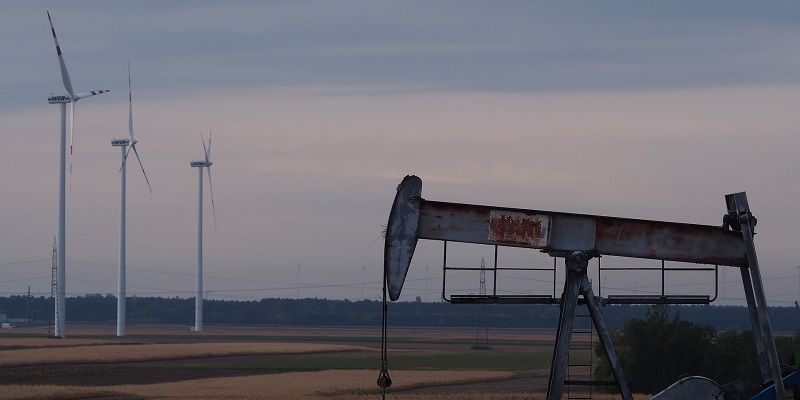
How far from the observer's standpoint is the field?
142 feet

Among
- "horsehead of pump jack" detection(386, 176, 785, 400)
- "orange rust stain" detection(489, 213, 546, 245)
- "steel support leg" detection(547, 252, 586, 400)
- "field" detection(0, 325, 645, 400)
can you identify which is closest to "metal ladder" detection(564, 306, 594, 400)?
"steel support leg" detection(547, 252, 586, 400)

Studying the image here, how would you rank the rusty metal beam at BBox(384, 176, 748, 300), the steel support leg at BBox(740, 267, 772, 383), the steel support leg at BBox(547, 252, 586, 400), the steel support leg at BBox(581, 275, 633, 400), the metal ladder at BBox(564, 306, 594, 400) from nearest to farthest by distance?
the rusty metal beam at BBox(384, 176, 748, 300) → the steel support leg at BBox(547, 252, 586, 400) → the steel support leg at BBox(581, 275, 633, 400) → the steel support leg at BBox(740, 267, 772, 383) → the metal ladder at BBox(564, 306, 594, 400)

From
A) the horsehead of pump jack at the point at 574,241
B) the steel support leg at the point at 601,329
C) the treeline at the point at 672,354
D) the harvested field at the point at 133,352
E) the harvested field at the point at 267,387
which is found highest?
the horsehead of pump jack at the point at 574,241

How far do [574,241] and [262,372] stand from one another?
2015 inches

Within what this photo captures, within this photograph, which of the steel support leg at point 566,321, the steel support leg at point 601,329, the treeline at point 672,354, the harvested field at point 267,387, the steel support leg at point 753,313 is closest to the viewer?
the steel support leg at point 566,321

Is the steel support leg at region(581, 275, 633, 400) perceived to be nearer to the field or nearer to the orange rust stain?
the orange rust stain

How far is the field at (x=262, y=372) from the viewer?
43.3 m

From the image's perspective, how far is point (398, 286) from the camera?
14969 mm

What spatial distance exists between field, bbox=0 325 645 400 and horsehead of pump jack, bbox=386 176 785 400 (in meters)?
17.9

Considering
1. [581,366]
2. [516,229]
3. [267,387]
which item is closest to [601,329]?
[516,229]

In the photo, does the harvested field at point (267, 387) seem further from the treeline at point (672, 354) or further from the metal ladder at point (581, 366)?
the treeline at point (672, 354)

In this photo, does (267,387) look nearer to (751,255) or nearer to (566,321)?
(566,321)

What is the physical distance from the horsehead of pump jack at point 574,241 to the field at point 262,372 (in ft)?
58.6

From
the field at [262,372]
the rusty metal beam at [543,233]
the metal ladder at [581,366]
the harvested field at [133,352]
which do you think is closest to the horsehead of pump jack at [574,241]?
the rusty metal beam at [543,233]
